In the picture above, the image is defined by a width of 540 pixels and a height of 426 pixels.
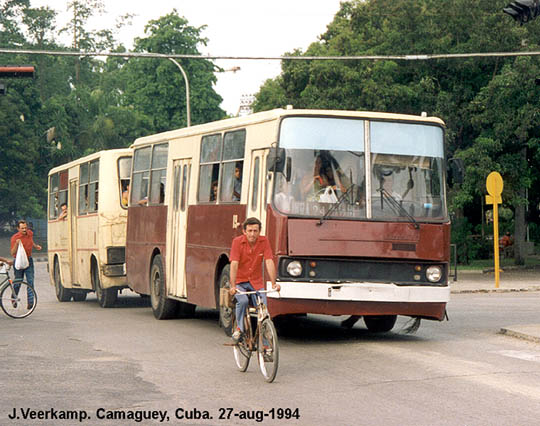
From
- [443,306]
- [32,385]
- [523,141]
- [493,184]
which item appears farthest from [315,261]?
[523,141]

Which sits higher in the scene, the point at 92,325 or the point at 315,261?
the point at 315,261

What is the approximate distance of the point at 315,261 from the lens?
48.1ft

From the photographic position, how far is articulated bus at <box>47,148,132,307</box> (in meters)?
24.3

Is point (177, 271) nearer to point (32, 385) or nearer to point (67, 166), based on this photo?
point (32, 385)

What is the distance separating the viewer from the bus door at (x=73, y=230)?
89.1ft

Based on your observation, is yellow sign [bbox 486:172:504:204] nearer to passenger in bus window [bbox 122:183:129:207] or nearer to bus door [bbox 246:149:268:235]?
passenger in bus window [bbox 122:183:129:207]

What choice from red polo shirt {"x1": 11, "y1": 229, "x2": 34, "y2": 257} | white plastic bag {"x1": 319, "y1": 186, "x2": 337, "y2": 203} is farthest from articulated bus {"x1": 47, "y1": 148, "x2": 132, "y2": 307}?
white plastic bag {"x1": 319, "y1": 186, "x2": 337, "y2": 203}

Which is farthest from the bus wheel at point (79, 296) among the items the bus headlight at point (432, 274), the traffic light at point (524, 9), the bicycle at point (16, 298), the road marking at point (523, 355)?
the road marking at point (523, 355)

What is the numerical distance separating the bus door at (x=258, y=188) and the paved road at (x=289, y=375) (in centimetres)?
183

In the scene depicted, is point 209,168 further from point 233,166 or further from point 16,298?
point 16,298

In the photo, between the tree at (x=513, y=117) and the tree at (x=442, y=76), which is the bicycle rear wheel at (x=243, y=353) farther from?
the tree at (x=513, y=117)

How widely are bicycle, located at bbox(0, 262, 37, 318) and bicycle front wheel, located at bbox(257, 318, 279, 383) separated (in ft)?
34.2

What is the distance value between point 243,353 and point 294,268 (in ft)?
8.70

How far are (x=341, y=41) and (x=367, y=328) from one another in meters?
29.4
